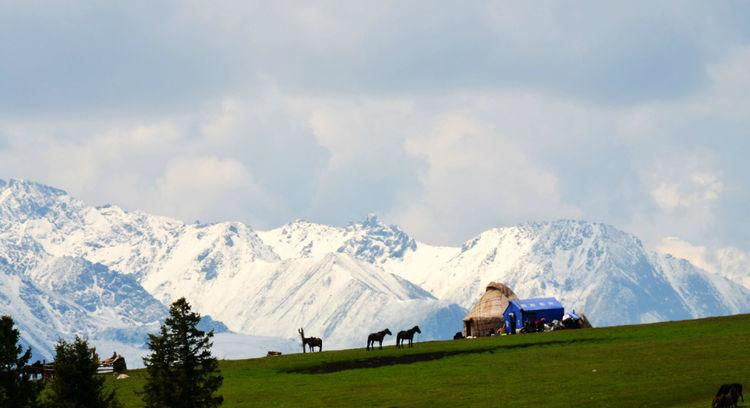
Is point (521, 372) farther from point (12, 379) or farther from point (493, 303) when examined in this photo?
point (493, 303)

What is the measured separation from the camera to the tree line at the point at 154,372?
2896 inches

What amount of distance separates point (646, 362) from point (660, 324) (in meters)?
31.4

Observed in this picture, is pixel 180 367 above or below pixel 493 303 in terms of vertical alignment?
below

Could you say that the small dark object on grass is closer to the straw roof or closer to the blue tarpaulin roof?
the blue tarpaulin roof

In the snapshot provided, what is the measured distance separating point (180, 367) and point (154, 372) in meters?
1.47

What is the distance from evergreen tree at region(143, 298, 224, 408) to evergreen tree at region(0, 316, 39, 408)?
7.33 m

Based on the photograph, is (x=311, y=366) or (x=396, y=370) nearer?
(x=396, y=370)

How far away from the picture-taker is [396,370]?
336ft

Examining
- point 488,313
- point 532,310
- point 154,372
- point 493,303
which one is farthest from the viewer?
point 493,303

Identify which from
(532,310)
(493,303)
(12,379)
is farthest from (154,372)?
(493,303)

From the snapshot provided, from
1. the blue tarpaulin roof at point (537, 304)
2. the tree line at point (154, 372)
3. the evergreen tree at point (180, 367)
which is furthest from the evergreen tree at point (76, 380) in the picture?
the blue tarpaulin roof at point (537, 304)

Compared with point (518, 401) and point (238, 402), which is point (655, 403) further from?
point (238, 402)

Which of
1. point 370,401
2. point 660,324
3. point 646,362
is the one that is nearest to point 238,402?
point 370,401

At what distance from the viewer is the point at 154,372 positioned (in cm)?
7412
